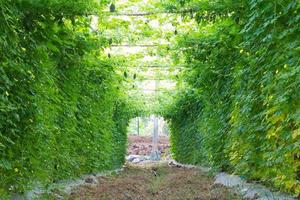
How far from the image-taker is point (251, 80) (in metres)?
7.14

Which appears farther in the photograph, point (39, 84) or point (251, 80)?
point (251, 80)

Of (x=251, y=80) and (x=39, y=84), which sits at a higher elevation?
(x=251, y=80)

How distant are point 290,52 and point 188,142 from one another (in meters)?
15.9

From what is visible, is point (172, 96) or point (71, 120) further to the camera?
point (172, 96)

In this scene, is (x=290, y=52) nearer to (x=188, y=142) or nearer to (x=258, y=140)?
(x=258, y=140)

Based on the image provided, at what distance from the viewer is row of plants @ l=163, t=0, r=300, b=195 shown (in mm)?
5391

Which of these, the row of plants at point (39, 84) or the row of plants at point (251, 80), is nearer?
the row of plants at point (251, 80)

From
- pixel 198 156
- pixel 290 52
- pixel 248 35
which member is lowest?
pixel 198 156

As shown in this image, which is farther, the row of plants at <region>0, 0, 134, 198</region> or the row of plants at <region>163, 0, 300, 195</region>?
the row of plants at <region>0, 0, 134, 198</region>

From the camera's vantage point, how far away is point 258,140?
7.36 metres

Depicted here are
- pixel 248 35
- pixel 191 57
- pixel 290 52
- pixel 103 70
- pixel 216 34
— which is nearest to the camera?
pixel 290 52

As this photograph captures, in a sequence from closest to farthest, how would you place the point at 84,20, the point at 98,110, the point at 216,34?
the point at 84,20 → the point at 216,34 → the point at 98,110

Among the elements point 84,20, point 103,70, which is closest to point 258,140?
point 84,20

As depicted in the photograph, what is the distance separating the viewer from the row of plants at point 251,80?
5391 millimetres
